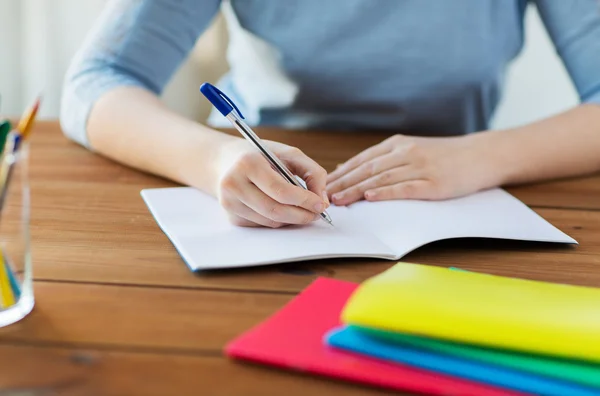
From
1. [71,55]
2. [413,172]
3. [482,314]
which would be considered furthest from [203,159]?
[71,55]

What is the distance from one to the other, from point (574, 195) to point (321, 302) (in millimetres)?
534

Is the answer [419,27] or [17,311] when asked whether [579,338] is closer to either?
[17,311]

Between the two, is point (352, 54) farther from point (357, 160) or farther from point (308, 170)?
point (308, 170)

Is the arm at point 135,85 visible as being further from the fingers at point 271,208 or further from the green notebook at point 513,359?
the green notebook at point 513,359

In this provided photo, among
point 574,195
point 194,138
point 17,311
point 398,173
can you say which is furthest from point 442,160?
point 17,311

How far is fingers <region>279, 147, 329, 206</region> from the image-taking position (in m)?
0.80

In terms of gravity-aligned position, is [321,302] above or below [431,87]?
below

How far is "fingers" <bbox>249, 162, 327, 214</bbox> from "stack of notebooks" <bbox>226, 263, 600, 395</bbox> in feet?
0.71

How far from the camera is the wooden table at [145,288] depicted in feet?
1.62

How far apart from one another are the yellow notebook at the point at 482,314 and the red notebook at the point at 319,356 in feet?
0.09

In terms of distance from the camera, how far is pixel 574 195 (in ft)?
3.31

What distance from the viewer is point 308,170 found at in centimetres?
81

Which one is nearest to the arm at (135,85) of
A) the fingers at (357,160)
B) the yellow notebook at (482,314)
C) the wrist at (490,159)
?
the fingers at (357,160)

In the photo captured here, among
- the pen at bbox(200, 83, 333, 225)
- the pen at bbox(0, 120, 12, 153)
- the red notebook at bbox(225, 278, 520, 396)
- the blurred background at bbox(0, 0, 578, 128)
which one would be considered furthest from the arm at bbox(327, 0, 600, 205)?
the blurred background at bbox(0, 0, 578, 128)
